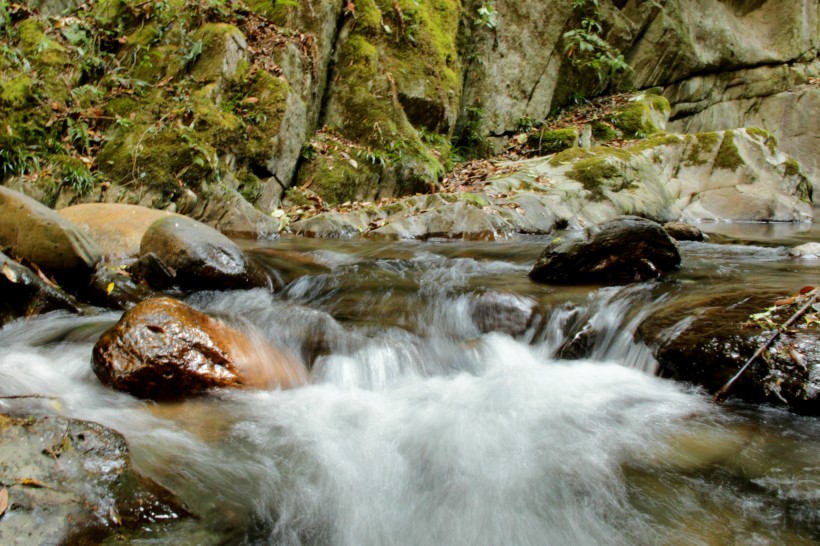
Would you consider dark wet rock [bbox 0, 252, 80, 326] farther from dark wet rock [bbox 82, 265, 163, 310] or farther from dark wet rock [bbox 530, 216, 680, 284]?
dark wet rock [bbox 530, 216, 680, 284]

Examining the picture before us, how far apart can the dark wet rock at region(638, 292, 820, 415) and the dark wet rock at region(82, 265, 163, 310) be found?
155 inches

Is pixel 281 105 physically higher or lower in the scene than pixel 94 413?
higher

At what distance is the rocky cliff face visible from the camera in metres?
7.38

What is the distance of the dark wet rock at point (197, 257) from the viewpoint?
4.69 metres

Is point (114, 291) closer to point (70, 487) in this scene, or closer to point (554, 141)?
point (70, 487)

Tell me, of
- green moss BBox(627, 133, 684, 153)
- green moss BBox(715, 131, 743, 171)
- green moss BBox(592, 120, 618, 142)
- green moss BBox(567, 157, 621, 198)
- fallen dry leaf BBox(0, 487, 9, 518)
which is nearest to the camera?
fallen dry leaf BBox(0, 487, 9, 518)

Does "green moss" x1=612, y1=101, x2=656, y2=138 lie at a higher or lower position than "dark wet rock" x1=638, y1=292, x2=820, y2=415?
higher

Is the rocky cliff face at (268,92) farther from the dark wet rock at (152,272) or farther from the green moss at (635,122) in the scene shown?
the dark wet rock at (152,272)

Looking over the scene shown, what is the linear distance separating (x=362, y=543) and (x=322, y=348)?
6.16 feet

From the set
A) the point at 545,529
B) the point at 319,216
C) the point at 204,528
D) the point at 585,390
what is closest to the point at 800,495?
the point at 545,529

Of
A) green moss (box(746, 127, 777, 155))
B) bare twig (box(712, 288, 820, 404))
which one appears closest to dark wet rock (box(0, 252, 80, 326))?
bare twig (box(712, 288, 820, 404))

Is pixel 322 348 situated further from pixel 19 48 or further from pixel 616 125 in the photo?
pixel 616 125

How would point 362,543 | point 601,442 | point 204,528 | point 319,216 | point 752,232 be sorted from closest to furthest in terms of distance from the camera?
point 204,528, point 362,543, point 601,442, point 319,216, point 752,232

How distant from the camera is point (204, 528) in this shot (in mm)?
1779
